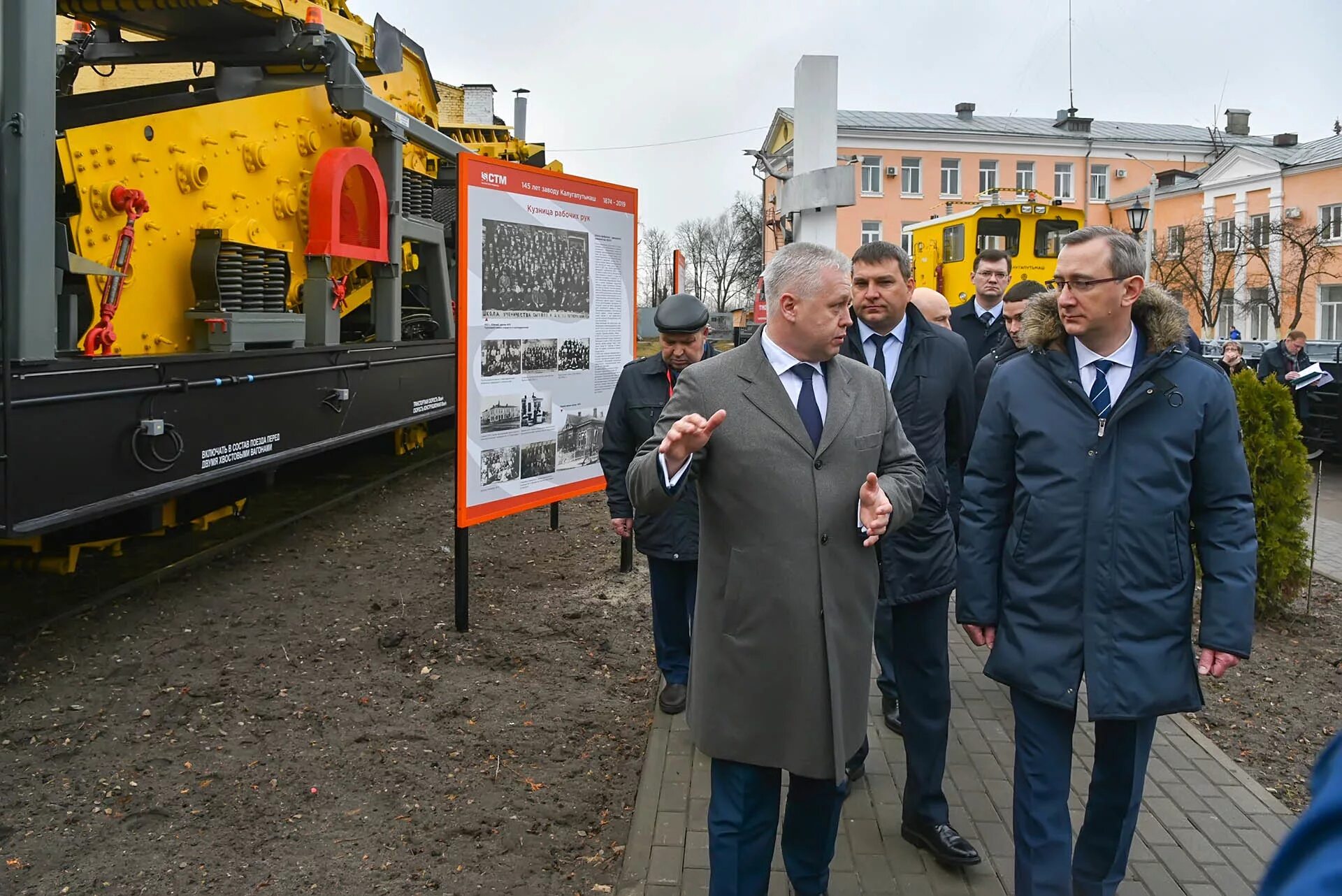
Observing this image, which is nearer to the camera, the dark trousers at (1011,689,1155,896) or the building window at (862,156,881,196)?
the dark trousers at (1011,689,1155,896)

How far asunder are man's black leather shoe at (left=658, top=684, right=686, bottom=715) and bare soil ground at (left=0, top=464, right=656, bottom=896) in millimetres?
110

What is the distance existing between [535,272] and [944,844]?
3.65 metres

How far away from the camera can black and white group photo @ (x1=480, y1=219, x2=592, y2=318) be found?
18.0 feet

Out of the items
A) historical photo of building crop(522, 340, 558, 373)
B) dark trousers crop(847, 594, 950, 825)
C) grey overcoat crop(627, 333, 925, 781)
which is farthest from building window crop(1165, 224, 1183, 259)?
grey overcoat crop(627, 333, 925, 781)

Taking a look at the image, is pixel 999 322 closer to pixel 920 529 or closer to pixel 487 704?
pixel 920 529

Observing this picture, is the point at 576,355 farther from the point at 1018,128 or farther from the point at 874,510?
the point at 1018,128

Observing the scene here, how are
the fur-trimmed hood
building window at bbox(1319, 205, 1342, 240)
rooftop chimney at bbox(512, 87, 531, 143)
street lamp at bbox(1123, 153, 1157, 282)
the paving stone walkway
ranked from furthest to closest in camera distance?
1. building window at bbox(1319, 205, 1342, 240)
2. street lamp at bbox(1123, 153, 1157, 282)
3. rooftop chimney at bbox(512, 87, 531, 143)
4. the paving stone walkway
5. the fur-trimmed hood

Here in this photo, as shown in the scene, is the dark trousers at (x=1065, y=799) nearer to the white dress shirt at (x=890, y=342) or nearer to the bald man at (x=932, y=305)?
the white dress shirt at (x=890, y=342)

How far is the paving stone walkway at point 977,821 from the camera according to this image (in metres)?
3.29

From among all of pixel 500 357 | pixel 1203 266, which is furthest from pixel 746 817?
pixel 1203 266

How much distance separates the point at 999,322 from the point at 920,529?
3.02 metres

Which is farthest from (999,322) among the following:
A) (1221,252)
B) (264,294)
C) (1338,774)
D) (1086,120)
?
(1086,120)

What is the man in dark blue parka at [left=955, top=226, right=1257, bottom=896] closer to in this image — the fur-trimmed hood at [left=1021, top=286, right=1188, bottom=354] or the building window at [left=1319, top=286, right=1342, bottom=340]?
the fur-trimmed hood at [left=1021, top=286, right=1188, bottom=354]

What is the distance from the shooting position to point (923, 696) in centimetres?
358
